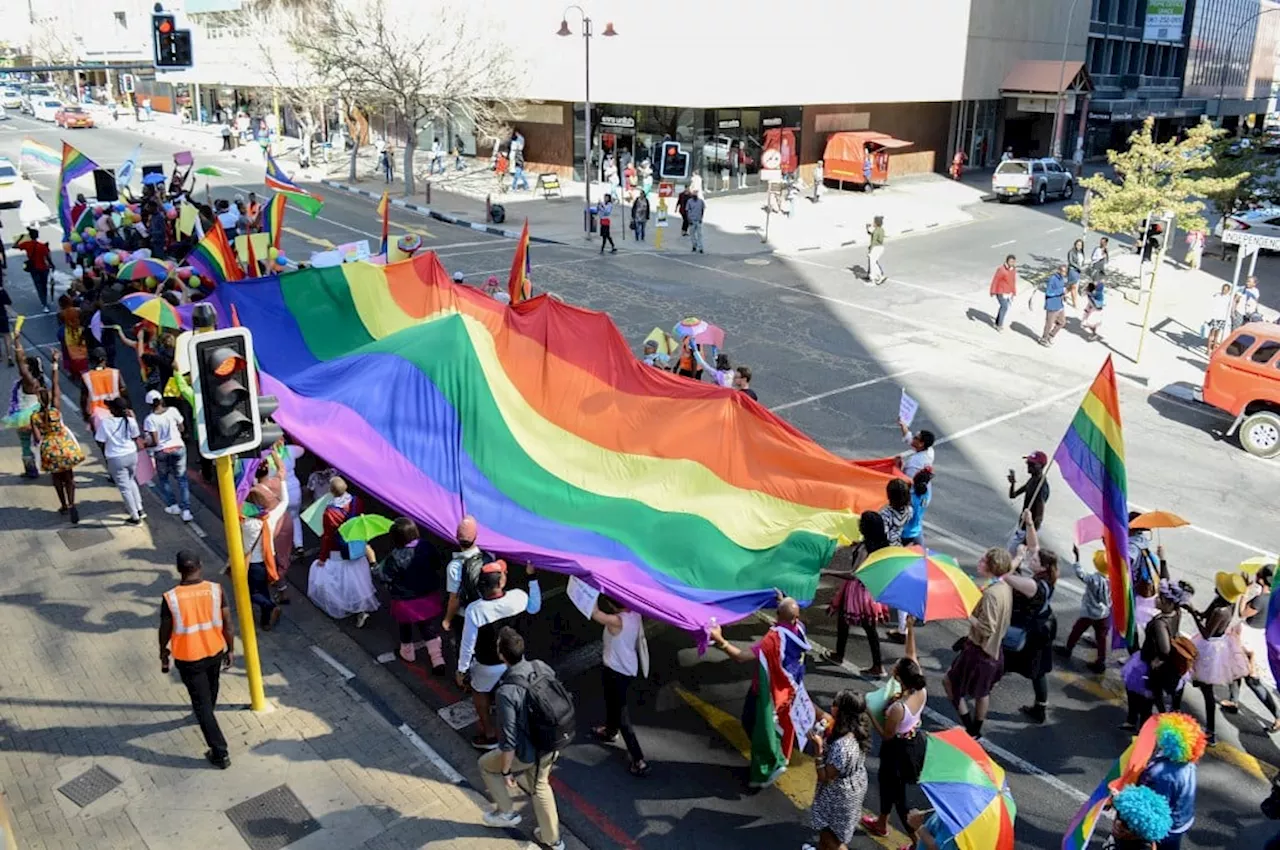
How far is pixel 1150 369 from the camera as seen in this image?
63.8 ft

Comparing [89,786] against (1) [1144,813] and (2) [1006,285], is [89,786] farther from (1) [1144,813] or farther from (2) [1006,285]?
(2) [1006,285]

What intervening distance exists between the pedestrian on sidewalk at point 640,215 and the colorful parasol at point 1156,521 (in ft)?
72.9

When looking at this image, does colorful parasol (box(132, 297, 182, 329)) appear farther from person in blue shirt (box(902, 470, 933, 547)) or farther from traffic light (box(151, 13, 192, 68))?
person in blue shirt (box(902, 470, 933, 547))

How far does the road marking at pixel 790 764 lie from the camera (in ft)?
23.8

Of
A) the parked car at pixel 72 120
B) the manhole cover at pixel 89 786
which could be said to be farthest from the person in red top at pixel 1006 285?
the parked car at pixel 72 120

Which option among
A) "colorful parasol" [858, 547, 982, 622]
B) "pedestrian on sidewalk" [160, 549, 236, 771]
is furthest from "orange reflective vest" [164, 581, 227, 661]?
"colorful parasol" [858, 547, 982, 622]

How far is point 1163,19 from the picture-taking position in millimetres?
57594

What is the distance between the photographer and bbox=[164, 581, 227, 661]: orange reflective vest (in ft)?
24.0

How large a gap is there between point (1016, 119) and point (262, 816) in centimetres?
5462

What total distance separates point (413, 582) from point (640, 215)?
22619mm

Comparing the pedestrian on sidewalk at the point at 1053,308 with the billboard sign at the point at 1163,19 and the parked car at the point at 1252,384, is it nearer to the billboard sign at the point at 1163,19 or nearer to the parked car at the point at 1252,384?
the parked car at the point at 1252,384

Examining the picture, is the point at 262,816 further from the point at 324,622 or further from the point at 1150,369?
the point at 1150,369

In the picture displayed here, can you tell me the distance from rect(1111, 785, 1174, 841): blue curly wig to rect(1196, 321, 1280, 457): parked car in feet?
39.4

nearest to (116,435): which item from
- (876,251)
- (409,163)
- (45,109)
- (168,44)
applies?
(168,44)
